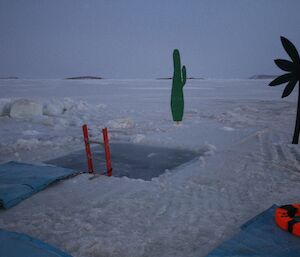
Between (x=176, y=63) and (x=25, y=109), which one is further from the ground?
(x=176, y=63)

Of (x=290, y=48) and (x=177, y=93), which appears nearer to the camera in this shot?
(x=290, y=48)

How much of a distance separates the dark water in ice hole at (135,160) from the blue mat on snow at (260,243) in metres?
2.42

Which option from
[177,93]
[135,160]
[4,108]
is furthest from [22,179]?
[4,108]

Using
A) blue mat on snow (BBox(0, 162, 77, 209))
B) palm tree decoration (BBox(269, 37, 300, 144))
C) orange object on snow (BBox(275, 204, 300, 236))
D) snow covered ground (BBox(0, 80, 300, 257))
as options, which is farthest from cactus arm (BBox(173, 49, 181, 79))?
orange object on snow (BBox(275, 204, 300, 236))

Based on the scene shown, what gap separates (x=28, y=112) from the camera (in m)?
13.2

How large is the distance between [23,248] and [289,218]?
282cm

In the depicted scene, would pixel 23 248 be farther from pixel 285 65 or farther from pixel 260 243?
pixel 285 65

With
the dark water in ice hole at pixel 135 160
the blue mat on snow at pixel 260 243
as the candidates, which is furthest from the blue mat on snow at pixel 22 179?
the blue mat on snow at pixel 260 243

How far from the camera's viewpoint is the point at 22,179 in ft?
16.4

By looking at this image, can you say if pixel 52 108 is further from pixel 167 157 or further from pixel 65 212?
pixel 65 212

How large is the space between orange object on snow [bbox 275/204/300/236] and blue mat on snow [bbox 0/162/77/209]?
140 inches

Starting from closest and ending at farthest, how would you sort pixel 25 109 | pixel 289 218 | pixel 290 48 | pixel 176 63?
pixel 289 218 → pixel 290 48 → pixel 176 63 → pixel 25 109

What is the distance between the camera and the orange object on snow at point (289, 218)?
126 inches

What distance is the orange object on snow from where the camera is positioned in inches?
126
